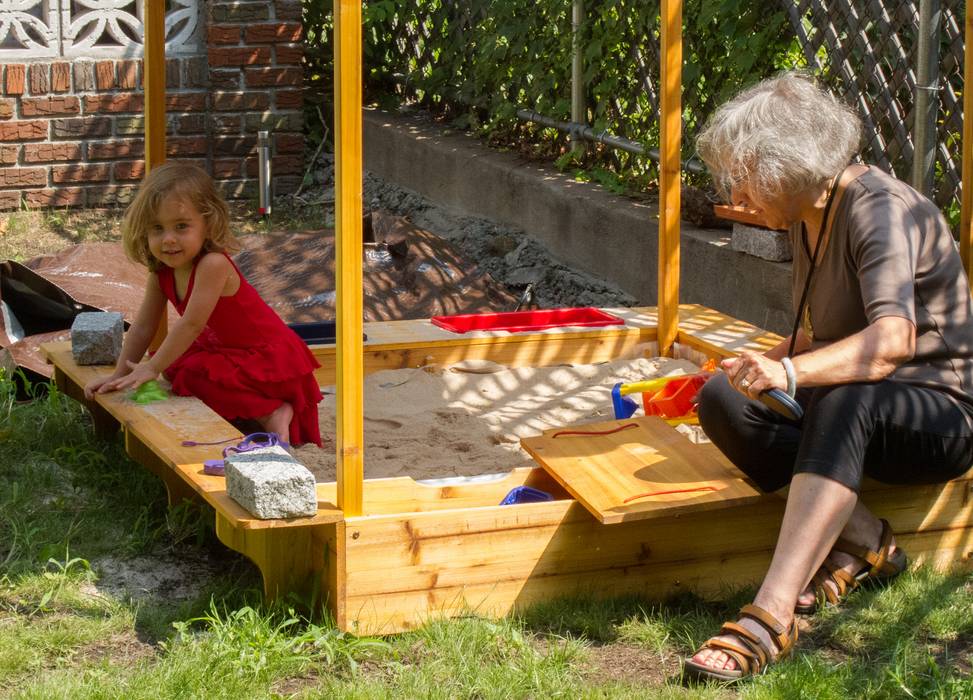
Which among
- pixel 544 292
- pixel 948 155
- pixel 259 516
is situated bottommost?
pixel 544 292

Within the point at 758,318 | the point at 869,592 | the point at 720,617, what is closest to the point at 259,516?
the point at 720,617

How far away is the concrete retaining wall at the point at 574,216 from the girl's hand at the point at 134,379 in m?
2.53

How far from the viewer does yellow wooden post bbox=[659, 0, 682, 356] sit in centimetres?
459

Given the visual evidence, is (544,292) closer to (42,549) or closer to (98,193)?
(98,193)

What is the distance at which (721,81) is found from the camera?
629 centimetres

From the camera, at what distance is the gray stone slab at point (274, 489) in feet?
9.51

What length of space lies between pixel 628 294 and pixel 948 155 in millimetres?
1747

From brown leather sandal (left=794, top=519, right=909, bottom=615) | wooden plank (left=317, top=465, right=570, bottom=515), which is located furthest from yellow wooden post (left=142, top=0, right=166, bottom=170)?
brown leather sandal (left=794, top=519, right=909, bottom=615)

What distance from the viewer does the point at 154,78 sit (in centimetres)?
414

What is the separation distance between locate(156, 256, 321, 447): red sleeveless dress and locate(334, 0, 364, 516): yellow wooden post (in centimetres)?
99

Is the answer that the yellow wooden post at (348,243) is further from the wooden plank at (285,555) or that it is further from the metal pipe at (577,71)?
the metal pipe at (577,71)

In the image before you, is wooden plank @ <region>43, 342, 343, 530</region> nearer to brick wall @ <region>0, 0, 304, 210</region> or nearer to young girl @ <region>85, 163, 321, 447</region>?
young girl @ <region>85, 163, 321, 447</region>

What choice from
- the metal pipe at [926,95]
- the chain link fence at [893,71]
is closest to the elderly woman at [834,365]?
the metal pipe at [926,95]

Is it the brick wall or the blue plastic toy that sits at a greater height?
the brick wall
